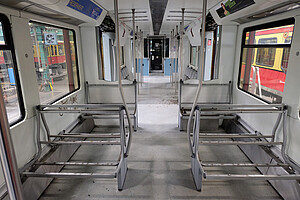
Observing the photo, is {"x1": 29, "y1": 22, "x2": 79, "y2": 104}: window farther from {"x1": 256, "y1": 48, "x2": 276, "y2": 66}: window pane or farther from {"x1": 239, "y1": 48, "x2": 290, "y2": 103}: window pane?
{"x1": 256, "y1": 48, "x2": 276, "y2": 66}: window pane

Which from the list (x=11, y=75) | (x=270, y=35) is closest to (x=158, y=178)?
(x=11, y=75)

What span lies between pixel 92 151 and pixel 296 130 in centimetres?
278

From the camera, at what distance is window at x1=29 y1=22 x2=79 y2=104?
3822mm

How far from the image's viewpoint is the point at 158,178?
256 centimetres

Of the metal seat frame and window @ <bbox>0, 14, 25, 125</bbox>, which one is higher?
window @ <bbox>0, 14, 25, 125</bbox>

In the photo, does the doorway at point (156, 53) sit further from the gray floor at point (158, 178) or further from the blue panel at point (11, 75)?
the blue panel at point (11, 75)

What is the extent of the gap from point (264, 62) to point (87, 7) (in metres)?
3.46

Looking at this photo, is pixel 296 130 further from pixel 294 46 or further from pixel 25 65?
pixel 25 65

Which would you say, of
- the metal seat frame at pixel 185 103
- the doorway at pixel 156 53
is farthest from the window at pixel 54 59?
the doorway at pixel 156 53

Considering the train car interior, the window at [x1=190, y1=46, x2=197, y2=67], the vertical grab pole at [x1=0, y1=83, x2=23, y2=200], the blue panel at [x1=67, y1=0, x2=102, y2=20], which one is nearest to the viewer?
the vertical grab pole at [x1=0, y1=83, x2=23, y2=200]

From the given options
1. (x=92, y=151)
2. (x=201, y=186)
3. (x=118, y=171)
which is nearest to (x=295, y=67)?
(x=201, y=186)

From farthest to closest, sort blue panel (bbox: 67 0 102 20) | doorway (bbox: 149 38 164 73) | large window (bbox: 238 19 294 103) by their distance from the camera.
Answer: doorway (bbox: 149 38 164 73) → large window (bbox: 238 19 294 103) → blue panel (bbox: 67 0 102 20)

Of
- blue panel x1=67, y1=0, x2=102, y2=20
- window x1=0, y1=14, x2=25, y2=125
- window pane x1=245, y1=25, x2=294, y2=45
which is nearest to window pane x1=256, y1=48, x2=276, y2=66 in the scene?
window pane x1=245, y1=25, x2=294, y2=45

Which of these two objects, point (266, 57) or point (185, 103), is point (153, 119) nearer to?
point (185, 103)
